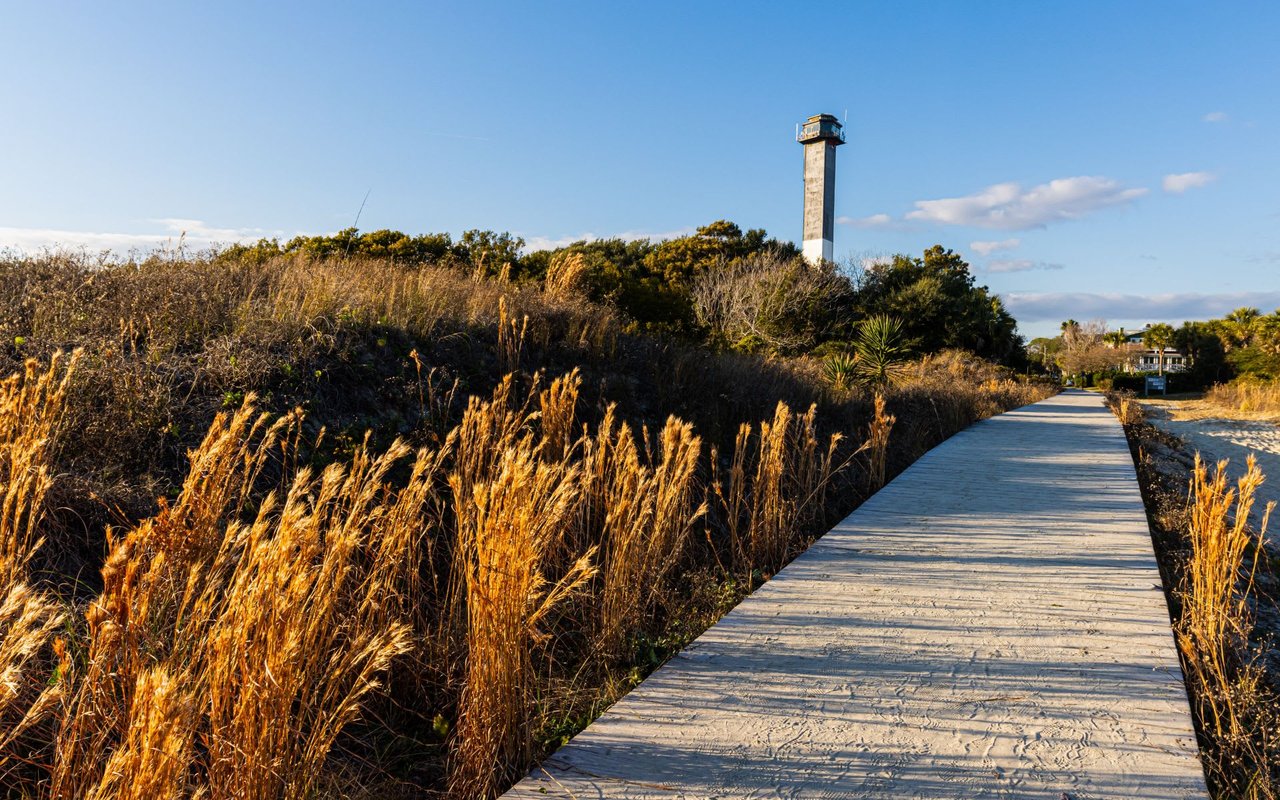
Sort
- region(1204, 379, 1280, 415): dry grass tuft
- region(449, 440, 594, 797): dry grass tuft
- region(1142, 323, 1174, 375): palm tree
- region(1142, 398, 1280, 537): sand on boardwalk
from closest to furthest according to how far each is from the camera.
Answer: region(449, 440, 594, 797): dry grass tuft
region(1142, 398, 1280, 537): sand on boardwalk
region(1204, 379, 1280, 415): dry grass tuft
region(1142, 323, 1174, 375): palm tree

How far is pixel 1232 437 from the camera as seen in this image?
63.5ft

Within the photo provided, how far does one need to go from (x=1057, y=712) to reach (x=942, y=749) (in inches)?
20.8

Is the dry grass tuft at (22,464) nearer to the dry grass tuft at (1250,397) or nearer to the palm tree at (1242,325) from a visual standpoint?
the dry grass tuft at (1250,397)

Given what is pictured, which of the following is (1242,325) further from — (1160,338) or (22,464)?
(22,464)

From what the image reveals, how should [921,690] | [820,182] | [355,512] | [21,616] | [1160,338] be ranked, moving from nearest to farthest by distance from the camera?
1. [21,616]
2. [355,512]
3. [921,690]
4. [820,182]
5. [1160,338]

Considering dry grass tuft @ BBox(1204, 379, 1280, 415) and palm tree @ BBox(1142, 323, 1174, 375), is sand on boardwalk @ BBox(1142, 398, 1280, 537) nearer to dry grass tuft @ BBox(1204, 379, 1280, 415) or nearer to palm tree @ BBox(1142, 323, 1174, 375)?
dry grass tuft @ BBox(1204, 379, 1280, 415)

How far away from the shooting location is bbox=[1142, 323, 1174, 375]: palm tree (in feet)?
169

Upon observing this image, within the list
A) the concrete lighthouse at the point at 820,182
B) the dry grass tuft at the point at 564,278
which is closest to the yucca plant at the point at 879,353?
the dry grass tuft at the point at 564,278

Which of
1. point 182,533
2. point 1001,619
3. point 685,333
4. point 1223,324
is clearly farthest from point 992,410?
point 1223,324

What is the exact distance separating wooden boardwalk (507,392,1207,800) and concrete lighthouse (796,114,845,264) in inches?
1119

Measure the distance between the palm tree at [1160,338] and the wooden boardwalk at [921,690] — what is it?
56.3 metres

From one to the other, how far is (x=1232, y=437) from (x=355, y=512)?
23.7 meters

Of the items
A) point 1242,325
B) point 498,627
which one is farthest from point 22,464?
point 1242,325

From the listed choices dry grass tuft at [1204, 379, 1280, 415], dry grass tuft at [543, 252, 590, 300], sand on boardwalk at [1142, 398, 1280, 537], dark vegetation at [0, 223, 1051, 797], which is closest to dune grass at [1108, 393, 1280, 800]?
dark vegetation at [0, 223, 1051, 797]
